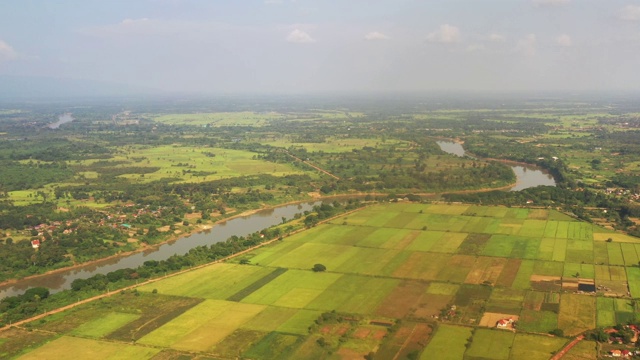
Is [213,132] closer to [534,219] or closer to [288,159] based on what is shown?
[288,159]

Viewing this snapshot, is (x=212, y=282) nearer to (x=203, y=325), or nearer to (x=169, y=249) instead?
(x=203, y=325)

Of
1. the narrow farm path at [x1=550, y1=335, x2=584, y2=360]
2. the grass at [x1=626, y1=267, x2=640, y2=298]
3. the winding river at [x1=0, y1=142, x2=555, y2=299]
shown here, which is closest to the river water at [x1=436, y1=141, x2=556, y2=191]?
the winding river at [x1=0, y1=142, x2=555, y2=299]

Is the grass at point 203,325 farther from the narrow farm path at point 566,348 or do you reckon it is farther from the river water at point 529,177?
the river water at point 529,177

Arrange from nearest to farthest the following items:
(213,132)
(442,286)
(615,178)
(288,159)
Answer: (442,286)
(615,178)
(288,159)
(213,132)

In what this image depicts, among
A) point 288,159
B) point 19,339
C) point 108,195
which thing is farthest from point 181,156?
point 19,339

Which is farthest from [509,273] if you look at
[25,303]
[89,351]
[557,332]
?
[25,303]

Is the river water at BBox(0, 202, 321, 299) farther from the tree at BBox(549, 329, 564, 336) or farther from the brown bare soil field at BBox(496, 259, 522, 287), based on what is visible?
the tree at BBox(549, 329, 564, 336)

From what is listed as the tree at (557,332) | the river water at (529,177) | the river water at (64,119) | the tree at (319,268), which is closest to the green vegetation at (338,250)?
the tree at (319,268)
